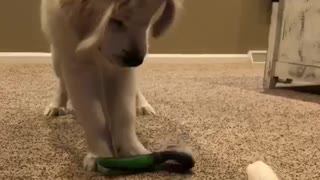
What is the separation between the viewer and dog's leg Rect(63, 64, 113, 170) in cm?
101

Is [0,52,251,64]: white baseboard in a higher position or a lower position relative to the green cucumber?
lower

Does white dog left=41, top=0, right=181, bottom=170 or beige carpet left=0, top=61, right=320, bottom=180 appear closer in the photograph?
white dog left=41, top=0, right=181, bottom=170

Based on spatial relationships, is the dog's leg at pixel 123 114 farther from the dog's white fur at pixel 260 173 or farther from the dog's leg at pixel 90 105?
the dog's white fur at pixel 260 173

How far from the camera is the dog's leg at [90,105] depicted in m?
1.01

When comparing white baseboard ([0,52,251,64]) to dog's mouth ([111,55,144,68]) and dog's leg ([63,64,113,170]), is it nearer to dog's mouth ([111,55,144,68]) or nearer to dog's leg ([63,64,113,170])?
dog's leg ([63,64,113,170])

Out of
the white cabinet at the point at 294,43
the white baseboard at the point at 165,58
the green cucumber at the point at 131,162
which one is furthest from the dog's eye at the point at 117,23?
the white baseboard at the point at 165,58

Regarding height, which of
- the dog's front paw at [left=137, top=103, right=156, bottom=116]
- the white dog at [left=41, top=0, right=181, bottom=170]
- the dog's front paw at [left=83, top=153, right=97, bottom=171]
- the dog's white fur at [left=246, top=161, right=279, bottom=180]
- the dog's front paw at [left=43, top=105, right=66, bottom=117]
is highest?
the white dog at [left=41, top=0, right=181, bottom=170]

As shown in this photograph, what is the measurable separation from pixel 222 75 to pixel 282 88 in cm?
38

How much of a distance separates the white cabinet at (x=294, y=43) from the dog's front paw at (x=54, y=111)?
955mm

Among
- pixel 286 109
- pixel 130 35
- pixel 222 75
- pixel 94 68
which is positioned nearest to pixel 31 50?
pixel 222 75

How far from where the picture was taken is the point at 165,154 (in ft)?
3.26

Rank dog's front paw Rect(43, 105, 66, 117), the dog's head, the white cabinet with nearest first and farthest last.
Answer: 1. the dog's head
2. dog's front paw Rect(43, 105, 66, 117)
3. the white cabinet

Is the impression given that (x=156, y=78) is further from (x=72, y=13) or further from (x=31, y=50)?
(x=72, y=13)

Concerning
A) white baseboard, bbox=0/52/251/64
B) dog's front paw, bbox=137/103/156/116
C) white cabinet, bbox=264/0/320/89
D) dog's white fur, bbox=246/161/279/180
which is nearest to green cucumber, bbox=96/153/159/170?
dog's white fur, bbox=246/161/279/180
